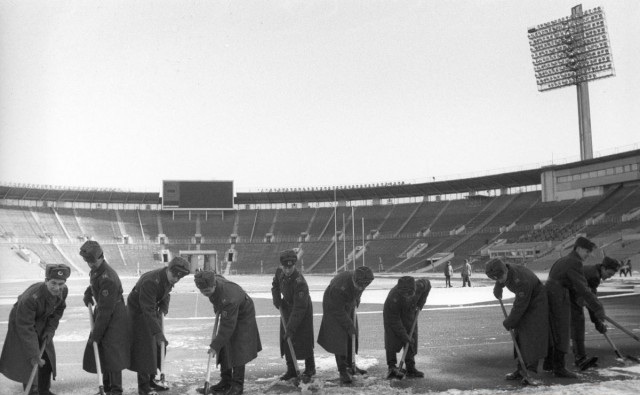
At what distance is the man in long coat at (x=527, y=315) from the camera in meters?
8.44

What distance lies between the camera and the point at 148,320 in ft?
24.7

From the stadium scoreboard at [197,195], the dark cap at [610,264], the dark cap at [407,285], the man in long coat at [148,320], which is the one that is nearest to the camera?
the man in long coat at [148,320]

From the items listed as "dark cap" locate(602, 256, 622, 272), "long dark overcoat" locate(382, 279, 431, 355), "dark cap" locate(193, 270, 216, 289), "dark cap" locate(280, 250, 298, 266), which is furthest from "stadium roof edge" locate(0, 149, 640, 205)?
"dark cap" locate(193, 270, 216, 289)

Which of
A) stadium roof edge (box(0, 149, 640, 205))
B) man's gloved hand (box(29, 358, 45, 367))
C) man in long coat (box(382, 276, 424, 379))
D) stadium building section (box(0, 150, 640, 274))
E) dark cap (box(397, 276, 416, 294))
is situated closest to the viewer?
man's gloved hand (box(29, 358, 45, 367))

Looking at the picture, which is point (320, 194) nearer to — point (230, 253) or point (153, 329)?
point (230, 253)

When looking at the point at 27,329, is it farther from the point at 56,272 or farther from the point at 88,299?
the point at 88,299

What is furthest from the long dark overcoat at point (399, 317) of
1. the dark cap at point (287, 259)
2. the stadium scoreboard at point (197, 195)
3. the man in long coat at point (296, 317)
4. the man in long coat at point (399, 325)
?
the stadium scoreboard at point (197, 195)

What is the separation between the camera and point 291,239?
254ft

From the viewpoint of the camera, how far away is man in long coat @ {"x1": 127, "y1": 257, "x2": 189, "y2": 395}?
296 inches

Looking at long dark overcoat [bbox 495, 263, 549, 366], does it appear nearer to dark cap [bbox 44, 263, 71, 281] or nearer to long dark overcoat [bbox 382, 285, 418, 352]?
long dark overcoat [bbox 382, 285, 418, 352]

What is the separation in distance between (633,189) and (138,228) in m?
59.7

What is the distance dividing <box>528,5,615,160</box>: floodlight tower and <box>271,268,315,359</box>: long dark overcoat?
60.1 m

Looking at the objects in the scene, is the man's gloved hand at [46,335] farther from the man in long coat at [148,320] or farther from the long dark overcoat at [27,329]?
the man in long coat at [148,320]

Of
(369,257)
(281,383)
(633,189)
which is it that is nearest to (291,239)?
(369,257)
